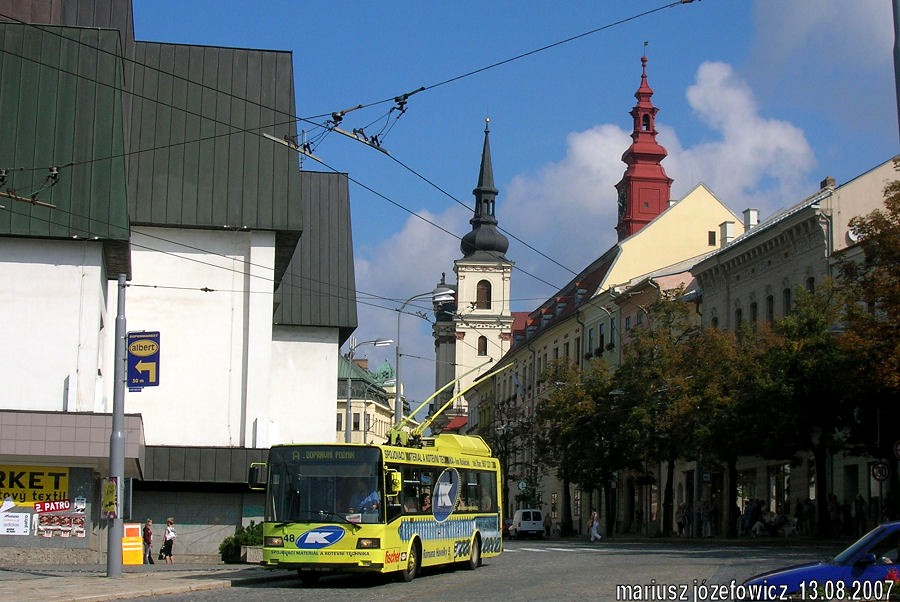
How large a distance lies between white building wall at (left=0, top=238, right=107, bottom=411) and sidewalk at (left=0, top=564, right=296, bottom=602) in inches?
184

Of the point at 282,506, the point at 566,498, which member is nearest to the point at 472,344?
the point at 566,498

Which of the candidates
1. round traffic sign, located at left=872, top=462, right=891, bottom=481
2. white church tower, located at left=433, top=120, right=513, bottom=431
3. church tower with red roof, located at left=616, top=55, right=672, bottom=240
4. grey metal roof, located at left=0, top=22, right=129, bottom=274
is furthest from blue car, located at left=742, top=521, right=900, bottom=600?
white church tower, located at left=433, top=120, right=513, bottom=431

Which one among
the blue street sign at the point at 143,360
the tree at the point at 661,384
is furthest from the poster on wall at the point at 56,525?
the tree at the point at 661,384

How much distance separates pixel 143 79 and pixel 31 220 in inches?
322

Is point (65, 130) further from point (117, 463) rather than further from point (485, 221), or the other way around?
point (485, 221)

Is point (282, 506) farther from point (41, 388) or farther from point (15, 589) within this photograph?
point (41, 388)

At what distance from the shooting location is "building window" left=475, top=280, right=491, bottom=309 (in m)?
136

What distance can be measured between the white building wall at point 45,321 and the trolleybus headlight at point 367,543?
1320 cm

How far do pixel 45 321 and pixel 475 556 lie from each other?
42.2 feet

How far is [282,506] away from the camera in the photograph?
A: 25.1 meters

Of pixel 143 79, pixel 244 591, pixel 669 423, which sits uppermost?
pixel 143 79

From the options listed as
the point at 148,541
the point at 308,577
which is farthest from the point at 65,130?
the point at 308,577

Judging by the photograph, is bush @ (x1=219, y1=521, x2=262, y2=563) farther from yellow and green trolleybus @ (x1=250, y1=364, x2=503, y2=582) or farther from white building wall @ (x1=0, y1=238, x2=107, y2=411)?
yellow and green trolleybus @ (x1=250, y1=364, x2=503, y2=582)

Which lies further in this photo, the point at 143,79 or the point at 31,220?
the point at 143,79
